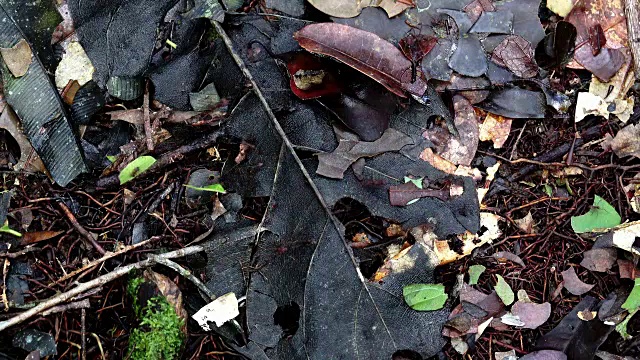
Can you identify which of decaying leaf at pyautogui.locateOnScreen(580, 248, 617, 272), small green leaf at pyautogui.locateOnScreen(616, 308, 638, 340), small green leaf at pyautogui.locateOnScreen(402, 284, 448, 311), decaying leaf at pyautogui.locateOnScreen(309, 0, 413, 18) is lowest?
small green leaf at pyautogui.locateOnScreen(616, 308, 638, 340)

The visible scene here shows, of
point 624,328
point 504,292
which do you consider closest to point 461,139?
point 504,292

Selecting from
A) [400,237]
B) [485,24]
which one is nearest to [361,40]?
[485,24]

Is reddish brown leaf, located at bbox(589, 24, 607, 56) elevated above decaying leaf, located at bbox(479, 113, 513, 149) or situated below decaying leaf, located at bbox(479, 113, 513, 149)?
above

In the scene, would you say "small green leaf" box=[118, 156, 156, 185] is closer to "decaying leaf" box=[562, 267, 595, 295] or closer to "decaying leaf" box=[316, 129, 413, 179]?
"decaying leaf" box=[316, 129, 413, 179]

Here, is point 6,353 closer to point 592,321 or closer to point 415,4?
point 415,4

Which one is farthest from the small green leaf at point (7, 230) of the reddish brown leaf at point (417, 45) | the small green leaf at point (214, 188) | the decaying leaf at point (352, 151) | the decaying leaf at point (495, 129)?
the decaying leaf at point (495, 129)


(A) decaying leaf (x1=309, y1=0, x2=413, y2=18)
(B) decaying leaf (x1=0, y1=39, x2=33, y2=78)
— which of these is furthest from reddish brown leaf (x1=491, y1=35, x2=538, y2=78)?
(B) decaying leaf (x1=0, y1=39, x2=33, y2=78)

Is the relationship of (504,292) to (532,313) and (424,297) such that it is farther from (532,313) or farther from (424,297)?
(424,297)
